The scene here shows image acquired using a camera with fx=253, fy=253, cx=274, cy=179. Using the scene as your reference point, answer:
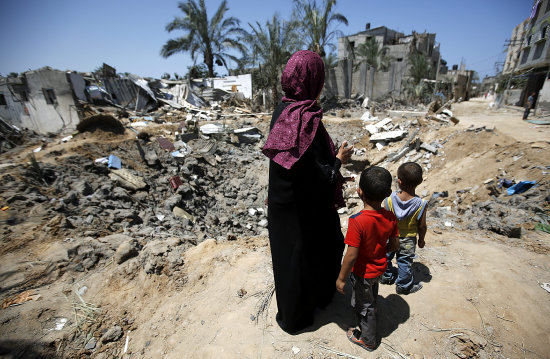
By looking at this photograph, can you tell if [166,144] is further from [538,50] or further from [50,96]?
[538,50]

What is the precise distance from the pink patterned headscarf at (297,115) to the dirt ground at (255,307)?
1.41 metres

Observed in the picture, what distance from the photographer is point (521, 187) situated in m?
4.05

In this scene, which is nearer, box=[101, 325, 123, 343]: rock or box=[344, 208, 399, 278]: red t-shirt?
box=[344, 208, 399, 278]: red t-shirt

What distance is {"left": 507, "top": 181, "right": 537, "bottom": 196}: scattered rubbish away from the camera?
399 cm

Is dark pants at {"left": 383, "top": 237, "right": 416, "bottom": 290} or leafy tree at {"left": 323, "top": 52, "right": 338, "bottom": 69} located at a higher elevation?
leafy tree at {"left": 323, "top": 52, "right": 338, "bottom": 69}

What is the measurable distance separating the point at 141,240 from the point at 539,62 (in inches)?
965

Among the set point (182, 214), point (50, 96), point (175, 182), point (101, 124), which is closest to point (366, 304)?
point (182, 214)

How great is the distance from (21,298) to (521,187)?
263 inches

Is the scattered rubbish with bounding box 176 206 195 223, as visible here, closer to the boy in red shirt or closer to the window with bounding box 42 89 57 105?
the boy in red shirt

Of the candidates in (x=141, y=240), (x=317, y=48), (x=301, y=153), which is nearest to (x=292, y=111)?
(x=301, y=153)

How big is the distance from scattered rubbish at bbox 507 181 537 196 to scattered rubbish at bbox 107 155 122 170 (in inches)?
314

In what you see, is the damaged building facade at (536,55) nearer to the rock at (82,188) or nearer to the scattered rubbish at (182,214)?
the scattered rubbish at (182,214)

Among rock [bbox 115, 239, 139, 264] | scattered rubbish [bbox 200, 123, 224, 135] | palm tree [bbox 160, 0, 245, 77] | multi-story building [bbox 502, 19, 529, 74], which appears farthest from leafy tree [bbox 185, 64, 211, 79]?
multi-story building [bbox 502, 19, 529, 74]

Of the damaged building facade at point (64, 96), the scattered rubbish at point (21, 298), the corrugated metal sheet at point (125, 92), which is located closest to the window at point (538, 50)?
the damaged building facade at point (64, 96)
